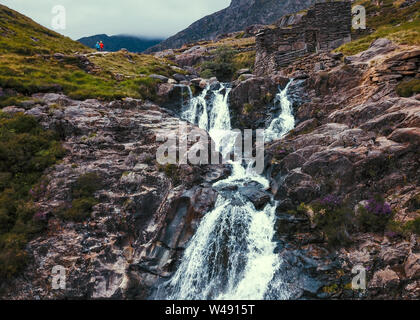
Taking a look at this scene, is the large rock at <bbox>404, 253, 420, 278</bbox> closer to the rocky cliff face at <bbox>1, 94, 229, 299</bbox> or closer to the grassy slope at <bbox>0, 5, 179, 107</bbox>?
the rocky cliff face at <bbox>1, 94, 229, 299</bbox>

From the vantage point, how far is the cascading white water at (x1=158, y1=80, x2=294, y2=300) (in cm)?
1184

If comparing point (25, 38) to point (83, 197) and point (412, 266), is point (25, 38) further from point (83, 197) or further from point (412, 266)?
point (412, 266)

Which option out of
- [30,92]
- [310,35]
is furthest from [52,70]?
[310,35]

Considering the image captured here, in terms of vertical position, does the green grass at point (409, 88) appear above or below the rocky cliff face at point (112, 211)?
above

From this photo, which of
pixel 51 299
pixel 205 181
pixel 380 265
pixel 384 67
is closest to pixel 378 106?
pixel 384 67

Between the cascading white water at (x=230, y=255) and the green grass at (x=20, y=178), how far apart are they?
7852 millimetres

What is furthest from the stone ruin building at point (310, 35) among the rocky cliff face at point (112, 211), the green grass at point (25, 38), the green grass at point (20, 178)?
the green grass at point (25, 38)

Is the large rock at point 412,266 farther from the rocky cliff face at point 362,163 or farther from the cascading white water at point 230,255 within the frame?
the cascading white water at point 230,255

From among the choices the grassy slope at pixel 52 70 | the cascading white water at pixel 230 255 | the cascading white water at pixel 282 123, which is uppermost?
the grassy slope at pixel 52 70

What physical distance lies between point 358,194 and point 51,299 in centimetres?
1704

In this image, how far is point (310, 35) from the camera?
31734mm

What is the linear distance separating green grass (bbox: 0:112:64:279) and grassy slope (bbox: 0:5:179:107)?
4.99m

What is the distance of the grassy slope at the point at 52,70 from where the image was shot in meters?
22.9

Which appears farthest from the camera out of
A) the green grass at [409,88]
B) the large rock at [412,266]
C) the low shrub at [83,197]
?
the green grass at [409,88]
